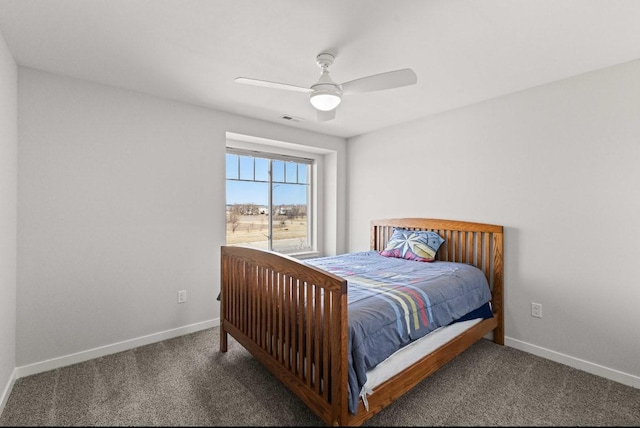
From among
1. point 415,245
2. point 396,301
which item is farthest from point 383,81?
point 415,245

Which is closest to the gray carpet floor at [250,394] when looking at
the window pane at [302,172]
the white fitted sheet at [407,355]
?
the white fitted sheet at [407,355]

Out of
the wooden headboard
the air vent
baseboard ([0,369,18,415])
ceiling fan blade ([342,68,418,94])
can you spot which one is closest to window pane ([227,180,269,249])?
the air vent

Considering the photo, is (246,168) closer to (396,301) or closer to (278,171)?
(278,171)

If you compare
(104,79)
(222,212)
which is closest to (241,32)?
(104,79)

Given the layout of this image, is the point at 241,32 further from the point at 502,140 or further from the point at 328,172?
the point at 328,172

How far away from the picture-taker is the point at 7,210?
1886 mm

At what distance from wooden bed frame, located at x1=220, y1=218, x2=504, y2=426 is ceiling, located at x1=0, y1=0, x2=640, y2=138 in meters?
1.32

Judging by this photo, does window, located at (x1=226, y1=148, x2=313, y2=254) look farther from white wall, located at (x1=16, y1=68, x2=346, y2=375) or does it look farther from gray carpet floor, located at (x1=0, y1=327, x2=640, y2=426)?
gray carpet floor, located at (x1=0, y1=327, x2=640, y2=426)

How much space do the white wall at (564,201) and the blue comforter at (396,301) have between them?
0.48 metres

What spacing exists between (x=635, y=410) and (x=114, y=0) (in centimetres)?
363

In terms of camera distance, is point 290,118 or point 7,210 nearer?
point 7,210

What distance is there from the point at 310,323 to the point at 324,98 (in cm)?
131

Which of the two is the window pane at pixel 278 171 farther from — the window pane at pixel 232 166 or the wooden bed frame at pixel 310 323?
the wooden bed frame at pixel 310 323

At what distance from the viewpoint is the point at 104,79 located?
2340mm
